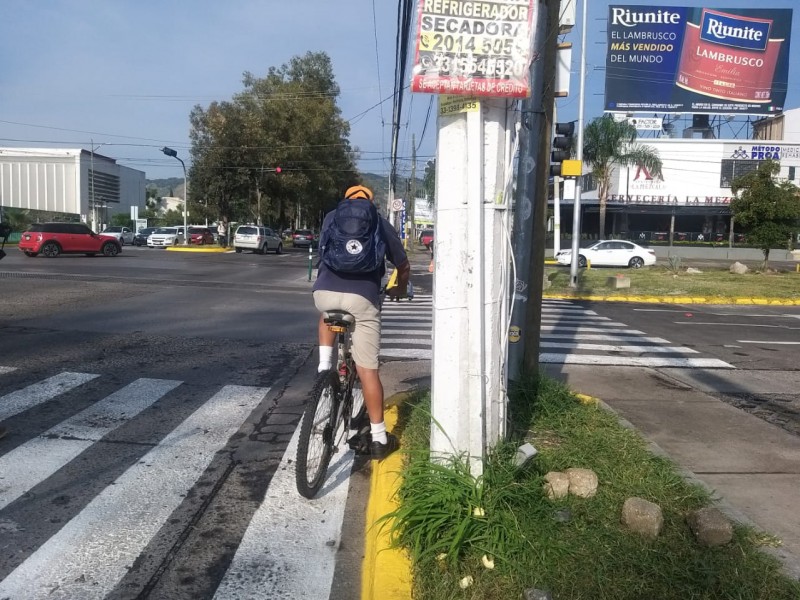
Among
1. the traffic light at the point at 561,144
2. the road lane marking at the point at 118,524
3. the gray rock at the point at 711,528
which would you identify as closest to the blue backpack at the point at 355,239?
the road lane marking at the point at 118,524

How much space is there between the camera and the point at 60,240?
1213 inches

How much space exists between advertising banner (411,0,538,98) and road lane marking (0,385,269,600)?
9.23 feet

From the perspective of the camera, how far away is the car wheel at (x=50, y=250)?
30441mm

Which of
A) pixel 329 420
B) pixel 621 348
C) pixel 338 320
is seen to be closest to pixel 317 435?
pixel 329 420

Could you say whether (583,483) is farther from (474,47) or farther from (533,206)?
(533,206)

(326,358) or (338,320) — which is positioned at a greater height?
(338,320)

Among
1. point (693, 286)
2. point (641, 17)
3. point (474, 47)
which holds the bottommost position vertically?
point (693, 286)

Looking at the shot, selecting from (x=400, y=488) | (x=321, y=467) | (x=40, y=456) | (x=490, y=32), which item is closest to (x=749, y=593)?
(x=400, y=488)

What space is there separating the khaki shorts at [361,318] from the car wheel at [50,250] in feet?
96.8

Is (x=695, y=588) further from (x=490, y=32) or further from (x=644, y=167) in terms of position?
(x=644, y=167)

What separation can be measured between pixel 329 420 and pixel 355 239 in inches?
45.1

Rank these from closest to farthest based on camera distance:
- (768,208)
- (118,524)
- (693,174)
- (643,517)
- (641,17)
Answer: (643,517), (118,524), (768,208), (641,17), (693,174)

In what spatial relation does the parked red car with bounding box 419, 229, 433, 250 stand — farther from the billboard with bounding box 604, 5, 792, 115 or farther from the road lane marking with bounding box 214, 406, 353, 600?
the road lane marking with bounding box 214, 406, 353, 600

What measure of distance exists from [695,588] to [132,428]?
438 cm
